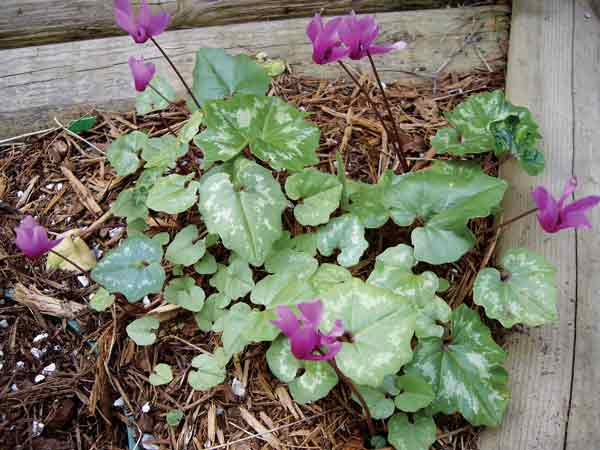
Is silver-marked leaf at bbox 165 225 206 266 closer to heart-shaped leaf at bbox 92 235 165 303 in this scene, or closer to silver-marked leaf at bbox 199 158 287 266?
heart-shaped leaf at bbox 92 235 165 303

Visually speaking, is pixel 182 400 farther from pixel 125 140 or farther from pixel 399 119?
pixel 399 119

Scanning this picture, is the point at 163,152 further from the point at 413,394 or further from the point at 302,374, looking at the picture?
the point at 413,394

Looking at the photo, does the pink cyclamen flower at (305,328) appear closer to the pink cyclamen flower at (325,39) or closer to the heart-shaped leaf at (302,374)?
the heart-shaped leaf at (302,374)

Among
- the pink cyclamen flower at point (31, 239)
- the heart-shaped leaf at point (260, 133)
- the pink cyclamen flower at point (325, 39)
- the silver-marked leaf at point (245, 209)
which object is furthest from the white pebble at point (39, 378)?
the pink cyclamen flower at point (325, 39)

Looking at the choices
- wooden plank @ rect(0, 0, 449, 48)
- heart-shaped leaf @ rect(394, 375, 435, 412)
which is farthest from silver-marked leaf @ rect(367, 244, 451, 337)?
wooden plank @ rect(0, 0, 449, 48)

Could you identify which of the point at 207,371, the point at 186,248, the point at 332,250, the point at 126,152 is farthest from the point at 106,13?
the point at 207,371

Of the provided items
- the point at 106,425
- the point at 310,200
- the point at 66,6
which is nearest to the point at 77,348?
the point at 106,425
